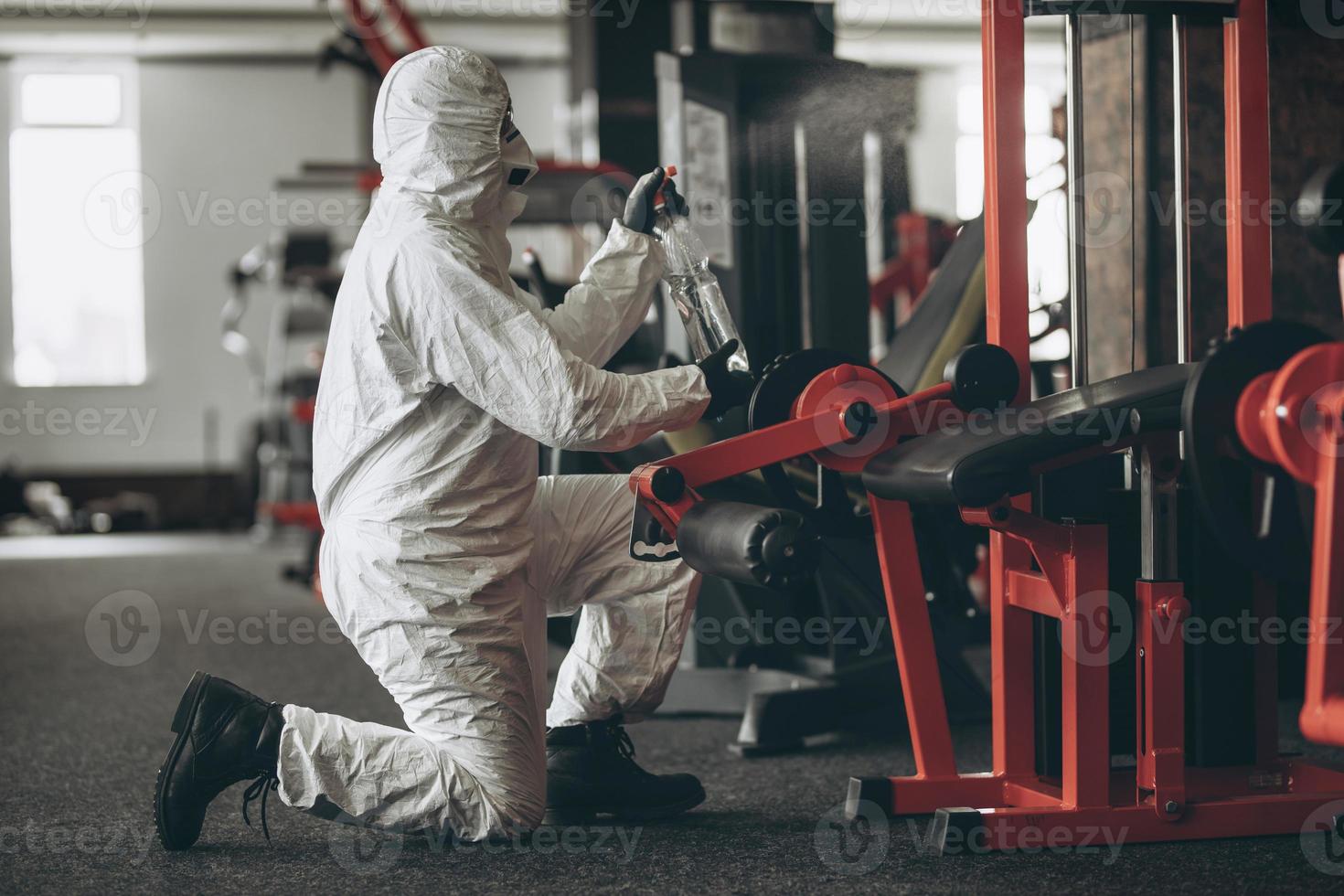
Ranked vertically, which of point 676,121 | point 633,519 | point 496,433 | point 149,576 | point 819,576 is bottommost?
point 149,576

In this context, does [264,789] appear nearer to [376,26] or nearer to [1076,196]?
[1076,196]

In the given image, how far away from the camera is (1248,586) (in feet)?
6.92

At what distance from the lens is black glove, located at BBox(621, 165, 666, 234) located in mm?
1952

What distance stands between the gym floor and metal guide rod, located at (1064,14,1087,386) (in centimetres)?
70

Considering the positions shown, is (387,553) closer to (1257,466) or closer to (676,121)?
(1257,466)

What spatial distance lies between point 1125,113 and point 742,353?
135 centimetres

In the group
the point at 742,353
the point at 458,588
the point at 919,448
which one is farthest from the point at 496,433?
the point at 919,448

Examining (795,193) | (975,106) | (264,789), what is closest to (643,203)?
(264,789)

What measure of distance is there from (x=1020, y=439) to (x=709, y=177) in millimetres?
1432

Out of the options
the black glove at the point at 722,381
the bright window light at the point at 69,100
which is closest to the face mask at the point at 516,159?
the black glove at the point at 722,381

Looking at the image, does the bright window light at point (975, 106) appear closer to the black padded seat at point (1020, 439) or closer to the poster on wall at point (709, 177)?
the poster on wall at point (709, 177)

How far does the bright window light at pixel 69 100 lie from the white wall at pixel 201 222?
18 cm

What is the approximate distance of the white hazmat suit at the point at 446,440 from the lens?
1763mm

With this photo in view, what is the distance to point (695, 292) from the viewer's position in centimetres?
212
